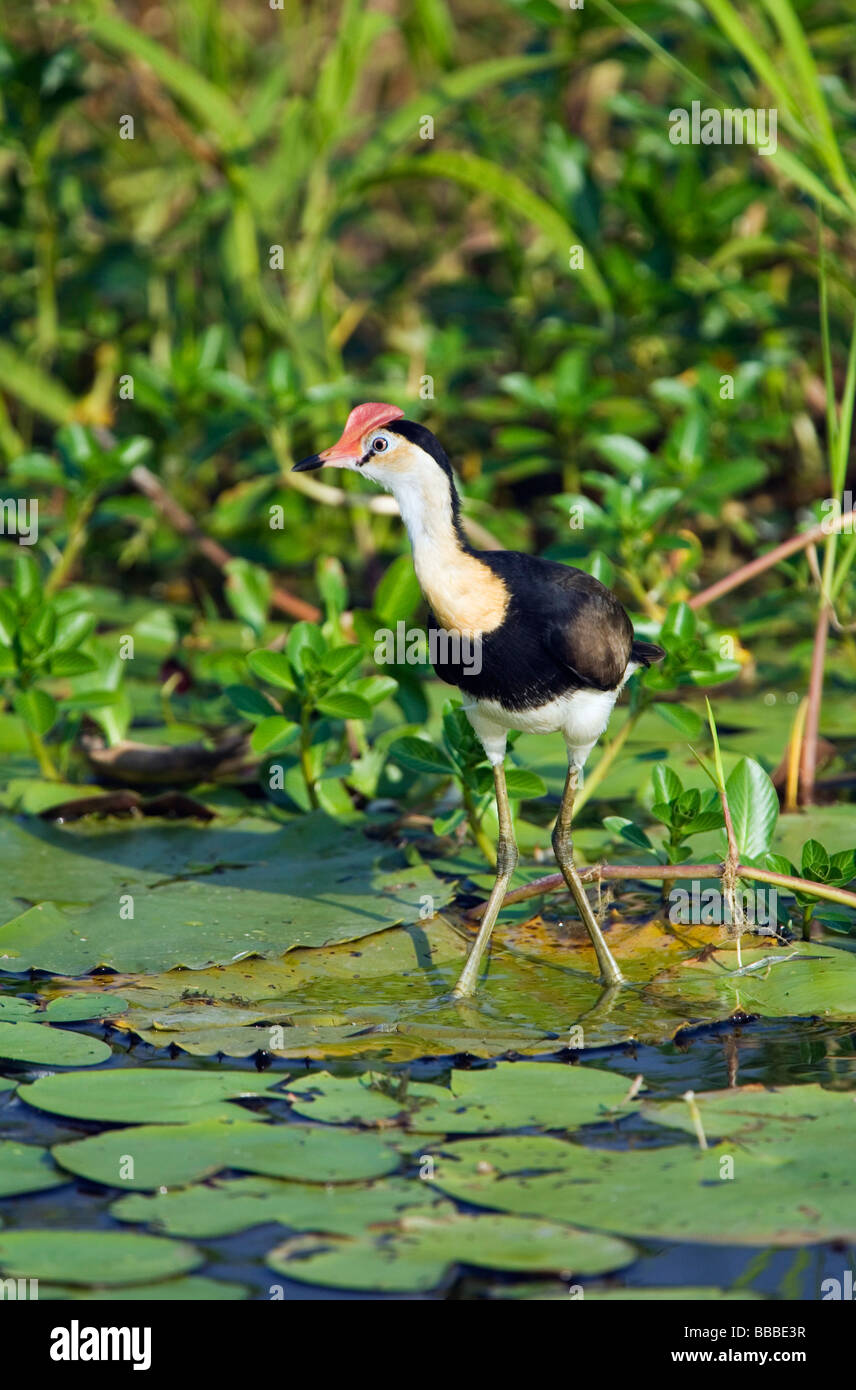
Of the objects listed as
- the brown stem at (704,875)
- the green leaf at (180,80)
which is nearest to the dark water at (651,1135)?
the brown stem at (704,875)

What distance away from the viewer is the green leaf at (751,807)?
364 cm

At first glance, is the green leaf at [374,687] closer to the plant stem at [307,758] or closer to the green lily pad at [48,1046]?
the plant stem at [307,758]

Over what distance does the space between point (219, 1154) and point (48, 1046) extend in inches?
23.0

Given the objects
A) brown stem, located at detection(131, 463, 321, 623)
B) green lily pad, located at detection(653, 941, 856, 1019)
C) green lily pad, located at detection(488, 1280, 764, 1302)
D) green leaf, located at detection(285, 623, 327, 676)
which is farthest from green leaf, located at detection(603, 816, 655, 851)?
brown stem, located at detection(131, 463, 321, 623)

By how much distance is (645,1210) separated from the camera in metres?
2.52

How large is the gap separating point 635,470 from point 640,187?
2016 millimetres

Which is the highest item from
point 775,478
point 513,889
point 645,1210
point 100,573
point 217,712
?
point 775,478

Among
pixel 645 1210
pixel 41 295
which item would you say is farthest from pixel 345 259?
pixel 645 1210

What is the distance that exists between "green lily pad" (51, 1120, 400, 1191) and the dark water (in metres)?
0.05

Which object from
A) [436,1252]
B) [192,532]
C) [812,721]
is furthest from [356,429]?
[192,532]

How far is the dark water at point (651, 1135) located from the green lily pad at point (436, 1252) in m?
0.04

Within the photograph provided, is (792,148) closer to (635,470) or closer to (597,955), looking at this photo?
(635,470)

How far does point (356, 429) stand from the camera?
3.57 metres

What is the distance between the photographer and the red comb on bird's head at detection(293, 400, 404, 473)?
3549 mm
